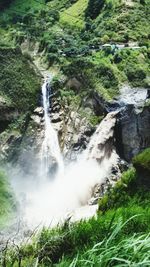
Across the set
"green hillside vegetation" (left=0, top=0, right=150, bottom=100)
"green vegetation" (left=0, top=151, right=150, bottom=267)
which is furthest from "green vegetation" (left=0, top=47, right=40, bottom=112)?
"green vegetation" (left=0, top=151, right=150, bottom=267)

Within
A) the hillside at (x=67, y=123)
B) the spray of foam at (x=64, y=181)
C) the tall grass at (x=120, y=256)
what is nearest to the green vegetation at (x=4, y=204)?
the hillside at (x=67, y=123)

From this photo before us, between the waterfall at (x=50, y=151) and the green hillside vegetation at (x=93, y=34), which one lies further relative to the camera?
the green hillside vegetation at (x=93, y=34)

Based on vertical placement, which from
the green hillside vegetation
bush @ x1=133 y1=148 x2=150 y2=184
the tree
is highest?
bush @ x1=133 y1=148 x2=150 y2=184

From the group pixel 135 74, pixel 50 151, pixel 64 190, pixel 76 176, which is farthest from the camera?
pixel 135 74

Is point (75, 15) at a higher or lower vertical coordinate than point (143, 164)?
lower

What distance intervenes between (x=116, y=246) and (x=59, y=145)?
1275 inches

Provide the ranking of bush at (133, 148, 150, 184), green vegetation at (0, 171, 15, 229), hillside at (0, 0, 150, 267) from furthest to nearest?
hillside at (0, 0, 150, 267), green vegetation at (0, 171, 15, 229), bush at (133, 148, 150, 184)

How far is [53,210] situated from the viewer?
3266cm

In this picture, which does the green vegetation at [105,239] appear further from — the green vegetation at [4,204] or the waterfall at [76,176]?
the waterfall at [76,176]

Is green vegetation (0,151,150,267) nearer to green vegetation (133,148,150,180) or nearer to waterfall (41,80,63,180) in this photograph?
green vegetation (133,148,150,180)

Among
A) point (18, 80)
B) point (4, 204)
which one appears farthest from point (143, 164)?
point (18, 80)

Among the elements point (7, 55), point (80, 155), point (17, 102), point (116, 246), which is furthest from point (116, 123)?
point (116, 246)

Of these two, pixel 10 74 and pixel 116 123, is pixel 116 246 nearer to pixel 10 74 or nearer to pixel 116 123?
pixel 116 123

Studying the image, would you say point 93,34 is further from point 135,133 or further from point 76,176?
point 76,176
